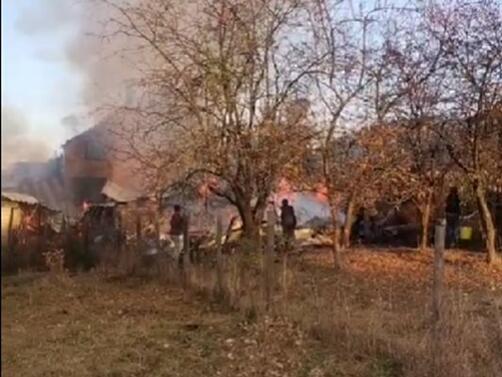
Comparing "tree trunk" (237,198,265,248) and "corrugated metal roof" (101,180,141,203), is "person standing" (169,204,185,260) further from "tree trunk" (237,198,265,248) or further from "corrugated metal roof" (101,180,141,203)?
"corrugated metal roof" (101,180,141,203)

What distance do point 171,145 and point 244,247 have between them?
1.77 meters

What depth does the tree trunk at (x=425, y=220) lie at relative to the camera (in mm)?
10126

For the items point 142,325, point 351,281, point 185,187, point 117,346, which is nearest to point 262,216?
point 185,187

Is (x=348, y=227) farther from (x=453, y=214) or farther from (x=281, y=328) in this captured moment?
(x=281, y=328)

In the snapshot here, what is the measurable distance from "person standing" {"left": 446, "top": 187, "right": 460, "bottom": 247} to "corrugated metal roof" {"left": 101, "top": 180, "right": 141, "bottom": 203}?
347cm

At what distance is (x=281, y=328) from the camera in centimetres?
722

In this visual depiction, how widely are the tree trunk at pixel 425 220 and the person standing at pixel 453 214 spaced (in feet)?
1.36

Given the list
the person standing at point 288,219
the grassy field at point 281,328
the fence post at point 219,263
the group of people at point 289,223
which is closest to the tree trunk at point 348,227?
the group of people at point 289,223

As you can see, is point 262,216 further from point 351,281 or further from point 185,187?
point 351,281

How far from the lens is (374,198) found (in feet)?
40.4

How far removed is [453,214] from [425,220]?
106 cm

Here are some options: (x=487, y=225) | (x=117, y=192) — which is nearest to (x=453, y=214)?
(x=487, y=225)

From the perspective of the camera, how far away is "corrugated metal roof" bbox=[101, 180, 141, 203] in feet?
15.0

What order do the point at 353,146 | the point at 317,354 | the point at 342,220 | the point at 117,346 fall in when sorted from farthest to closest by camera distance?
1. the point at 342,220
2. the point at 353,146
3. the point at 117,346
4. the point at 317,354
